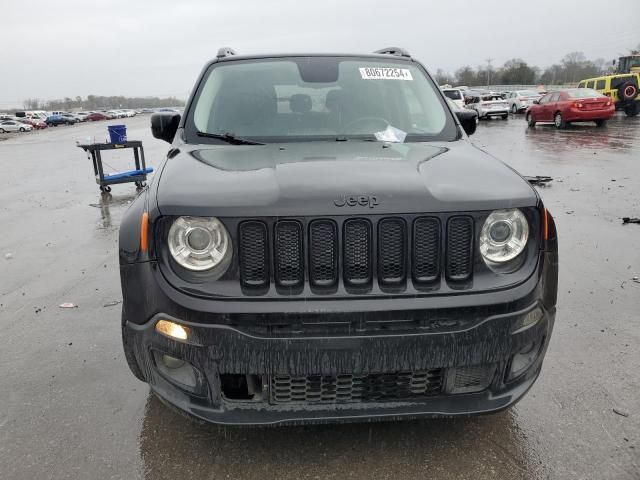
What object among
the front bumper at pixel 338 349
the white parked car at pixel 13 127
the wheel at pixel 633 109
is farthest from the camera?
the white parked car at pixel 13 127

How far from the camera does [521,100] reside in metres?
33.8

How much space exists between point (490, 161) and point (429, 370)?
45.3 inches

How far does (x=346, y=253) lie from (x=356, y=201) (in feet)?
0.69

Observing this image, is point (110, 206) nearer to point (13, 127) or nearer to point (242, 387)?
point (242, 387)

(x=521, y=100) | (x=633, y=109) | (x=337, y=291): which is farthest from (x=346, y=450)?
(x=521, y=100)

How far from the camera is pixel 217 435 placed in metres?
2.56

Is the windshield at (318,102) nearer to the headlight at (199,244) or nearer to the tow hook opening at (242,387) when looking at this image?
the headlight at (199,244)

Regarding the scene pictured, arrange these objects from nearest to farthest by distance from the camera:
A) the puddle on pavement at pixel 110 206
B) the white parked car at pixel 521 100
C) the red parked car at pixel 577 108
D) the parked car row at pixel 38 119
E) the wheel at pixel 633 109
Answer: the puddle on pavement at pixel 110 206, the red parked car at pixel 577 108, the wheel at pixel 633 109, the white parked car at pixel 521 100, the parked car row at pixel 38 119

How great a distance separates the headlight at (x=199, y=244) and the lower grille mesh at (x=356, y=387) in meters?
0.53

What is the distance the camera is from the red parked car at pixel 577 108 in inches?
768

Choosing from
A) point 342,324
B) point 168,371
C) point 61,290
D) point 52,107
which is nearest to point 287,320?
point 342,324

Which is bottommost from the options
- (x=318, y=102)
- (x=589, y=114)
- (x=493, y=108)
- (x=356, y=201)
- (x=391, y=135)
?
(x=493, y=108)

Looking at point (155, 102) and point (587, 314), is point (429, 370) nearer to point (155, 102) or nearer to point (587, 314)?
point (587, 314)

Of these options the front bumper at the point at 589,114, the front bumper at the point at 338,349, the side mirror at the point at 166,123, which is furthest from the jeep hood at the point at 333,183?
the front bumper at the point at 589,114
